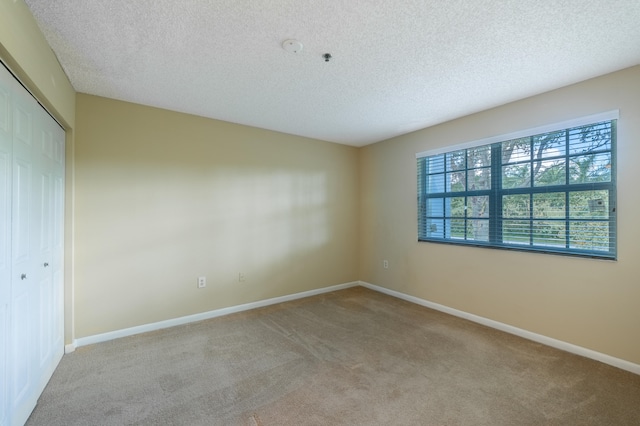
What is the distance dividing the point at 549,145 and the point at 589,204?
0.65 m

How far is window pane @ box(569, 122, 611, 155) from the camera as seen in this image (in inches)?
92.8

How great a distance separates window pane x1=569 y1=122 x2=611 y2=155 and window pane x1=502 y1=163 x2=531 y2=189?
0.38m

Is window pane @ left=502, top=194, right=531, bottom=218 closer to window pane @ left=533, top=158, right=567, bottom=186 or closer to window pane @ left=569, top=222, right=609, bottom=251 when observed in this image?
window pane @ left=533, top=158, right=567, bottom=186

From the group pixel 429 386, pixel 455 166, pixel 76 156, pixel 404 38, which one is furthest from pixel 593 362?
pixel 76 156

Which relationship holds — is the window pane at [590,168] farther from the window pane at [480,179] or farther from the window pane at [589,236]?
the window pane at [480,179]

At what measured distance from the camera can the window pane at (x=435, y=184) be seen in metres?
3.64

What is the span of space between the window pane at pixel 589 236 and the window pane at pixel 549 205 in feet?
0.47

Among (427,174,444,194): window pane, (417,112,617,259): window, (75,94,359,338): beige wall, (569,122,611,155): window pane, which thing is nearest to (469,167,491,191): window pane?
(417,112,617,259): window

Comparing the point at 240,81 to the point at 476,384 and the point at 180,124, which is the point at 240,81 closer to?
the point at 180,124

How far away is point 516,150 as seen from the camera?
292cm

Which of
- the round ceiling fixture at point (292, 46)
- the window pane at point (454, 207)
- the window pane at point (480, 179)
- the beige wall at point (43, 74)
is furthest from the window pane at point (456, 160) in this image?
the beige wall at point (43, 74)

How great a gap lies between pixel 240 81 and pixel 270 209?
1.80 metres

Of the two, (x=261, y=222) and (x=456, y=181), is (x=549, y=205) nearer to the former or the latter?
(x=456, y=181)

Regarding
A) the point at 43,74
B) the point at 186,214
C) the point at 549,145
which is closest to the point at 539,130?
the point at 549,145
